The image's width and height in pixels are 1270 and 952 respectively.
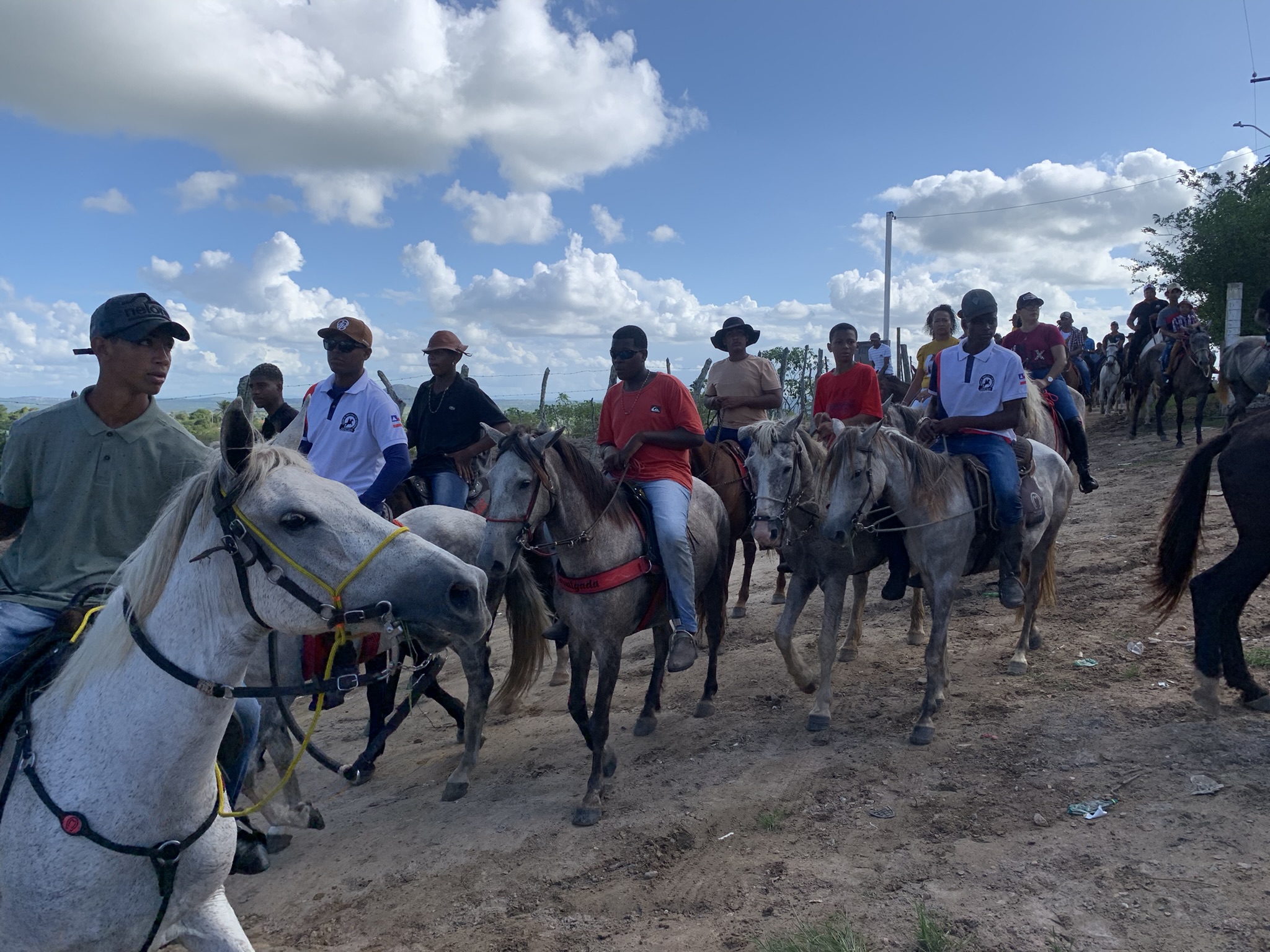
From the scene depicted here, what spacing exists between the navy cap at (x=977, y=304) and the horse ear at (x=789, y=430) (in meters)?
1.45

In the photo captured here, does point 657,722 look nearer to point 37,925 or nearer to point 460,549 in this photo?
point 460,549

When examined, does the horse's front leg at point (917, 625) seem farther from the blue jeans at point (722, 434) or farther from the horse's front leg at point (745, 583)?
the blue jeans at point (722, 434)

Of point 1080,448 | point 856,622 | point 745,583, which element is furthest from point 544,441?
point 1080,448

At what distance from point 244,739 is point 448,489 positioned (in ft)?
12.7

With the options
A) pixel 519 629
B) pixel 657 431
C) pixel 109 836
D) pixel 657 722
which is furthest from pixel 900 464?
pixel 109 836

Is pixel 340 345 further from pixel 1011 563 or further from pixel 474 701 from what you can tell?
pixel 1011 563

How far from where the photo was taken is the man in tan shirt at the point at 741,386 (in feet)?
25.2

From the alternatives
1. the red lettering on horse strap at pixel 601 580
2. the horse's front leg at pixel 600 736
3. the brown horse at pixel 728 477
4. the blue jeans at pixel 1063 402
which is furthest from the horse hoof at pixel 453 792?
the blue jeans at pixel 1063 402

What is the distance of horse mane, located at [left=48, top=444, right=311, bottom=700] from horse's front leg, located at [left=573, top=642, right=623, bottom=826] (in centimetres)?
282

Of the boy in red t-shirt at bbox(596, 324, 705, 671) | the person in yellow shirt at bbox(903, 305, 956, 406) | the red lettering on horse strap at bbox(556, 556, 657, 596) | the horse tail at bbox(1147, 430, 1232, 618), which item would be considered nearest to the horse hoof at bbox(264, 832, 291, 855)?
the red lettering on horse strap at bbox(556, 556, 657, 596)

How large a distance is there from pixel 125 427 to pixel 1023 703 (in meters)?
5.21

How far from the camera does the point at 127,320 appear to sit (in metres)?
2.48

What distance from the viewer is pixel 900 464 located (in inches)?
213

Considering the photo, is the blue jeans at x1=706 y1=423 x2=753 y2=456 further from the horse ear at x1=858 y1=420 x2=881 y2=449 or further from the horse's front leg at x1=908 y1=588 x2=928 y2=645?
the horse ear at x1=858 y1=420 x2=881 y2=449
